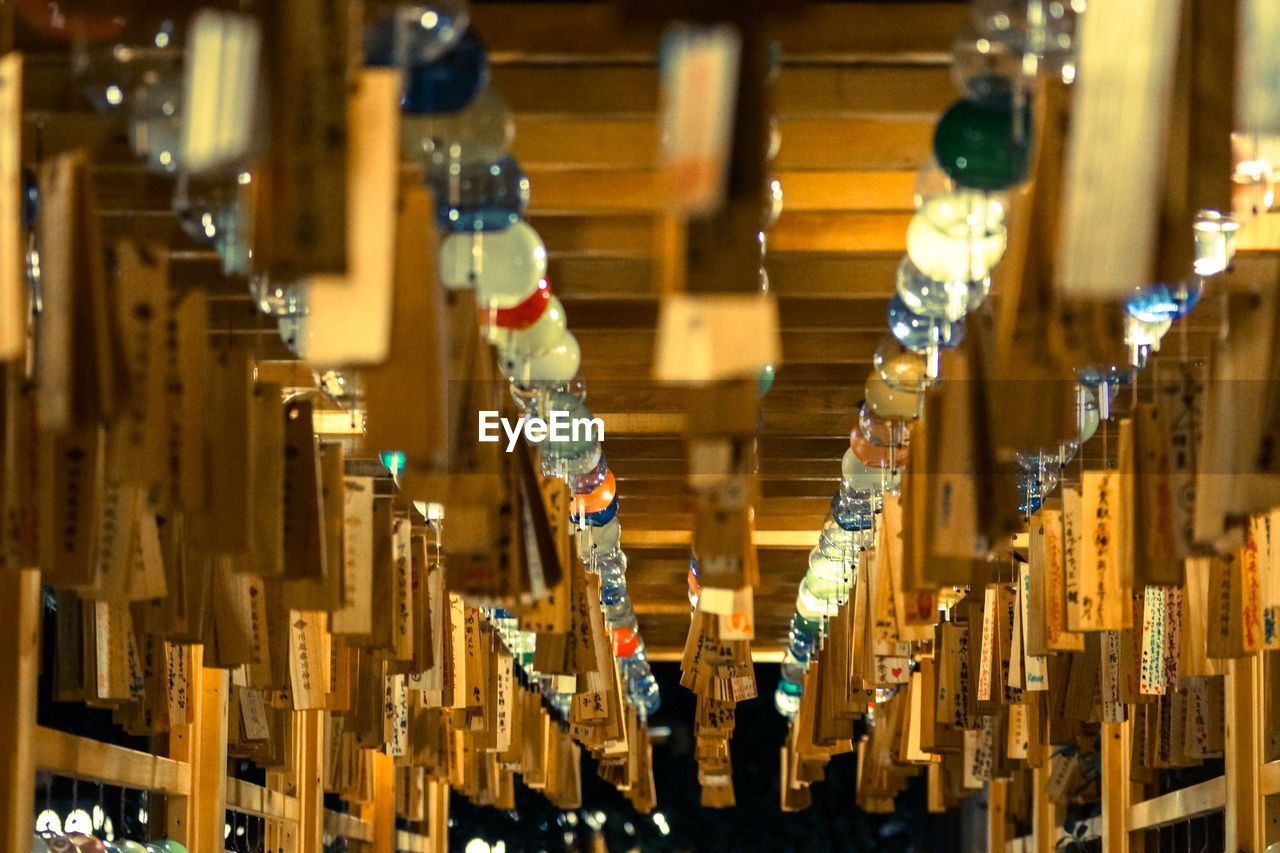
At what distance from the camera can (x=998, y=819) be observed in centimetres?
1113

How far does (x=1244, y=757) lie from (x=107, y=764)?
3.28 m

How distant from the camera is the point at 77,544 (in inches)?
106

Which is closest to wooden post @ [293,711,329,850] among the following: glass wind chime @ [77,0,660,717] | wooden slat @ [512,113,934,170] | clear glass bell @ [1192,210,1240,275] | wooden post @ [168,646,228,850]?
wooden post @ [168,646,228,850]

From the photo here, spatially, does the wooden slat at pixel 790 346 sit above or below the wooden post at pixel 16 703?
above

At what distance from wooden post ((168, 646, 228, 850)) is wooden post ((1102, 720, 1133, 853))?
11.6ft

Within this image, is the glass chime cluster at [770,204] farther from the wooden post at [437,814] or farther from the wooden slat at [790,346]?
the wooden post at [437,814]

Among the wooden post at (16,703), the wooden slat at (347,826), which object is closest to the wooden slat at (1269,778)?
the wooden post at (16,703)

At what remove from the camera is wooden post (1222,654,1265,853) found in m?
5.21

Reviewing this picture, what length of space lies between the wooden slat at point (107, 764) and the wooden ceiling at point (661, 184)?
3.84ft

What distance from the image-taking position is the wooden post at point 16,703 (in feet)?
12.1

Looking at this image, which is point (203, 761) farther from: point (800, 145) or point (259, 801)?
point (800, 145)

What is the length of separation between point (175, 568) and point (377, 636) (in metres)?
0.48

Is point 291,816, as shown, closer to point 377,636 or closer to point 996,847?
point 377,636

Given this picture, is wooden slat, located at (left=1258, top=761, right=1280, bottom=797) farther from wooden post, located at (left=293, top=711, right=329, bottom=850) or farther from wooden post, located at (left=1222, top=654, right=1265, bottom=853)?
wooden post, located at (left=293, top=711, right=329, bottom=850)
